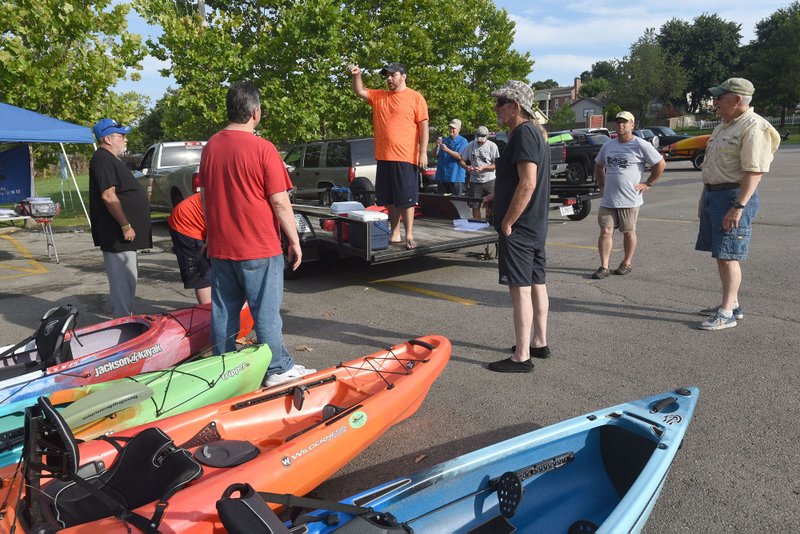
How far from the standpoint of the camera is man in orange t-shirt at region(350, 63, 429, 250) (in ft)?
20.4

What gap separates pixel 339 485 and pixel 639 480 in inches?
66.0

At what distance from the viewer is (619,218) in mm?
7113

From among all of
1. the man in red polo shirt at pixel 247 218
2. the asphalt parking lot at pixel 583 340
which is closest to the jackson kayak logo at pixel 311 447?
the asphalt parking lot at pixel 583 340

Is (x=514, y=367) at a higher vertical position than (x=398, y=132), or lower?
lower

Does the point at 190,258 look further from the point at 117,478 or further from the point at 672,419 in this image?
the point at 672,419

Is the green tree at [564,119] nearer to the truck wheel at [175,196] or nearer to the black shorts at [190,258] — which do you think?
the truck wheel at [175,196]

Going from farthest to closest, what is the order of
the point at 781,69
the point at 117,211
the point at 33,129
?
the point at 781,69, the point at 33,129, the point at 117,211

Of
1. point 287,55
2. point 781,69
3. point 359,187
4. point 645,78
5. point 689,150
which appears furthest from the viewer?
point 645,78

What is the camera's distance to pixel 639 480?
2.33m

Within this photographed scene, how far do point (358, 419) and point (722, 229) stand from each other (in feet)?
12.6

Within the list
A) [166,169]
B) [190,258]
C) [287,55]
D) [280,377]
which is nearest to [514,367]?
[280,377]

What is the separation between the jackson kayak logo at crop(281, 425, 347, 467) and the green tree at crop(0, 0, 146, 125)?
14.2 m

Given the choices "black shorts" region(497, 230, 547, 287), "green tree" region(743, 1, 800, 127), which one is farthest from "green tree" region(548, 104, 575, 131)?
"black shorts" region(497, 230, 547, 287)

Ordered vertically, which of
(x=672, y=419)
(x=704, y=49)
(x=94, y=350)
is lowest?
(x=94, y=350)
